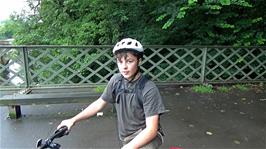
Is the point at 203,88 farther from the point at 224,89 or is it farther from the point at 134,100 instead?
the point at 134,100

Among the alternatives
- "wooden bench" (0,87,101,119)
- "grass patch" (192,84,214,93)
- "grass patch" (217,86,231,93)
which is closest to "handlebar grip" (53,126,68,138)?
"wooden bench" (0,87,101,119)

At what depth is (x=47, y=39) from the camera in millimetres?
9430

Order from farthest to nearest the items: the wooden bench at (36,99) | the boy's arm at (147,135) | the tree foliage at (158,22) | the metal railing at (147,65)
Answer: the tree foliage at (158,22) < the metal railing at (147,65) < the wooden bench at (36,99) < the boy's arm at (147,135)

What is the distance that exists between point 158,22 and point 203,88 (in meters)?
2.11

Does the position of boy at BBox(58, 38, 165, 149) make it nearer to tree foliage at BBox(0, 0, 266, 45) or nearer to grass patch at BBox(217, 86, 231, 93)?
tree foliage at BBox(0, 0, 266, 45)

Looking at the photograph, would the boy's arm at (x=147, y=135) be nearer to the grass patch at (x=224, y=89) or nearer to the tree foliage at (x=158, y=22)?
the tree foliage at (x=158, y=22)

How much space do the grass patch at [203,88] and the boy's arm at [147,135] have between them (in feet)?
16.4

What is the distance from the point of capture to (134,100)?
6.78 feet

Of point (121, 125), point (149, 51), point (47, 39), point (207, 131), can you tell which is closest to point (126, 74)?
point (121, 125)

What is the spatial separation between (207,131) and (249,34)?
3462 millimetres

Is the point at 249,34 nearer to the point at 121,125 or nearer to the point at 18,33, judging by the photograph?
the point at 121,125

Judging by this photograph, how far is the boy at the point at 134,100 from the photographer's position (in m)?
1.97

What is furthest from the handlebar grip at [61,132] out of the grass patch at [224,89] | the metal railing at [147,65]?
the grass patch at [224,89]

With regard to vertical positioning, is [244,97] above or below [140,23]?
below
